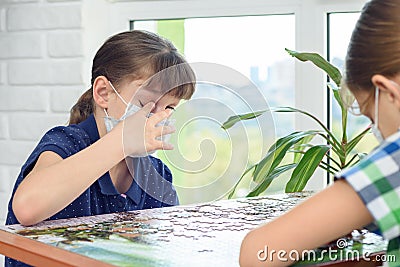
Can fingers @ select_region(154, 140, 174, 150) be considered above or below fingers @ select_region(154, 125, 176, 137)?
below

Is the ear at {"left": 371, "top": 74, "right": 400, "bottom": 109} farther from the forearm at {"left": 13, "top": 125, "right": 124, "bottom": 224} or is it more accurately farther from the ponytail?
the ponytail

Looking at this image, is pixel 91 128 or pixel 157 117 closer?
pixel 157 117

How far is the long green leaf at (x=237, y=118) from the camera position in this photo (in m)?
1.43

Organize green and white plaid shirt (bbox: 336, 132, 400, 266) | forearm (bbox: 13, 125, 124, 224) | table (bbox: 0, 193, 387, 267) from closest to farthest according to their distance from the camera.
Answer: green and white plaid shirt (bbox: 336, 132, 400, 266), table (bbox: 0, 193, 387, 267), forearm (bbox: 13, 125, 124, 224)

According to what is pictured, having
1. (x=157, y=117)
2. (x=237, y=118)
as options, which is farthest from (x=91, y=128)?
(x=237, y=118)

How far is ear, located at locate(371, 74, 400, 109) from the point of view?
0.98m

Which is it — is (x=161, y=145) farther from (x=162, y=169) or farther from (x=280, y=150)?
(x=280, y=150)

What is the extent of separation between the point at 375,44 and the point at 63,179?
2.34 ft

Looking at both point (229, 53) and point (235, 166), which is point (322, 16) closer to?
point (229, 53)

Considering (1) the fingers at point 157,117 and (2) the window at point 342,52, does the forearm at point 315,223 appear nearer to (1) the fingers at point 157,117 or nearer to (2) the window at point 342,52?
(1) the fingers at point 157,117

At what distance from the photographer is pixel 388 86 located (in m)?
0.98

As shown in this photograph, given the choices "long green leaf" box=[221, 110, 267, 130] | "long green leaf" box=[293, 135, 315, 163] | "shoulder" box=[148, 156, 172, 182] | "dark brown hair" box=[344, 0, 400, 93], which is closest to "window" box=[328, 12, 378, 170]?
"long green leaf" box=[293, 135, 315, 163]

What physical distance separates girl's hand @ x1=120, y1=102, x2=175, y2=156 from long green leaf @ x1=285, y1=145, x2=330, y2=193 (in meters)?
0.47

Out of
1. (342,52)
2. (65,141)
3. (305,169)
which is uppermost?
(342,52)
